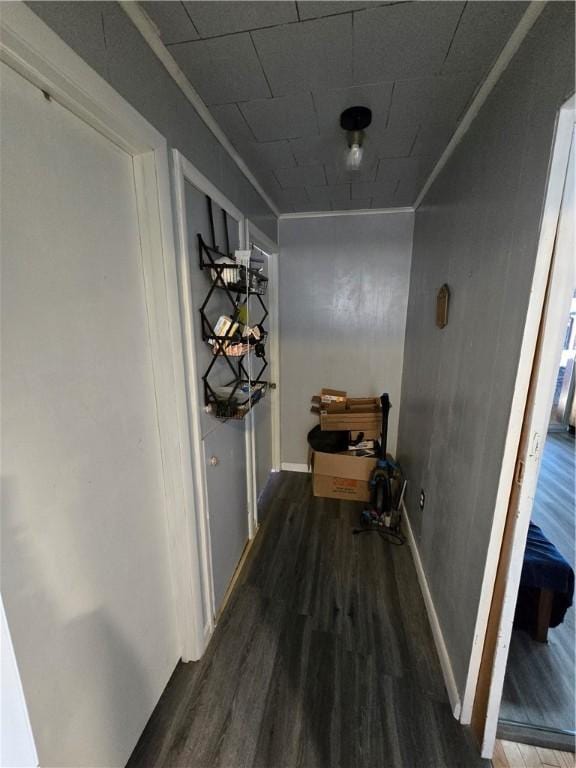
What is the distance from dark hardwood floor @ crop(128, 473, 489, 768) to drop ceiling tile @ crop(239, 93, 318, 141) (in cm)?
243

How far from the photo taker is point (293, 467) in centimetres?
312

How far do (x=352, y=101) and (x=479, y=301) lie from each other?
962mm

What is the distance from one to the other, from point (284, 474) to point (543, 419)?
2464 millimetres

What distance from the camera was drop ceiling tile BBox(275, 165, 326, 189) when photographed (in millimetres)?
1783

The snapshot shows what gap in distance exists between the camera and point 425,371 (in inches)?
76.3

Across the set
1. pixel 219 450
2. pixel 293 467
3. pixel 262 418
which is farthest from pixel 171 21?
pixel 293 467

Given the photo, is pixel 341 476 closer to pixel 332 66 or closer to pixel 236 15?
pixel 332 66

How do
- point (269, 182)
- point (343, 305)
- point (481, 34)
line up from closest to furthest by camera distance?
1. point (481, 34)
2. point (269, 182)
3. point (343, 305)

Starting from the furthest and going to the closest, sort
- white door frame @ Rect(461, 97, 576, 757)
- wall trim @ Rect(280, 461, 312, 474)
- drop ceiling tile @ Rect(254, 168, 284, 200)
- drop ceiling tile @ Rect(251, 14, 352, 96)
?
1. wall trim @ Rect(280, 461, 312, 474)
2. drop ceiling tile @ Rect(254, 168, 284, 200)
3. drop ceiling tile @ Rect(251, 14, 352, 96)
4. white door frame @ Rect(461, 97, 576, 757)

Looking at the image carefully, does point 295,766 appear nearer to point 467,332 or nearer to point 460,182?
point 467,332

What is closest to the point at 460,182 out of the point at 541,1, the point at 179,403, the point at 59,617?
the point at 541,1

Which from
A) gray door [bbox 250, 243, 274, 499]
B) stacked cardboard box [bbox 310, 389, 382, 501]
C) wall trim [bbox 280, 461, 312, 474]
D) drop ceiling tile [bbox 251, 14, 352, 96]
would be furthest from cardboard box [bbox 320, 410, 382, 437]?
drop ceiling tile [bbox 251, 14, 352, 96]

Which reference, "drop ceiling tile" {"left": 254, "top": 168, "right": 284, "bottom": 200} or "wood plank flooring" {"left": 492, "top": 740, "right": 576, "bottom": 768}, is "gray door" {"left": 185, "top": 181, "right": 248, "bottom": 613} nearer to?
"drop ceiling tile" {"left": 254, "top": 168, "right": 284, "bottom": 200}

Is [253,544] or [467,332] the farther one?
[253,544]
